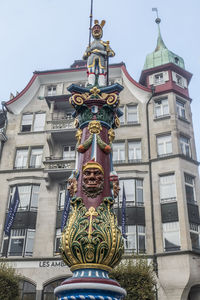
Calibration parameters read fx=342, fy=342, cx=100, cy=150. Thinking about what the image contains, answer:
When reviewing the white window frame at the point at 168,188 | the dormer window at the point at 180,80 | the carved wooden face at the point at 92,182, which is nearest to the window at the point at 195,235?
the white window frame at the point at 168,188

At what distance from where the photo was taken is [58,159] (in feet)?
87.7

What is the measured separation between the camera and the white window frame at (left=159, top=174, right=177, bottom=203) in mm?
23112

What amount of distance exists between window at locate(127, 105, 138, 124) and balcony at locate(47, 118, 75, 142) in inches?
185

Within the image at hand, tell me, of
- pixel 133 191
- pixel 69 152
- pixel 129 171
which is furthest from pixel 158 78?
pixel 133 191

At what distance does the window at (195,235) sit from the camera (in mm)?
21656

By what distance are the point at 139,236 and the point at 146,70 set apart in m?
14.4

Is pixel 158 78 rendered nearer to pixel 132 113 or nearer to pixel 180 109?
pixel 180 109

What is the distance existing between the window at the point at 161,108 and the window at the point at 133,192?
5898mm

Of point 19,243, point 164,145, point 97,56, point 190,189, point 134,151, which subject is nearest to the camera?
point 97,56

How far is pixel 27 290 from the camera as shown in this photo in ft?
72.6

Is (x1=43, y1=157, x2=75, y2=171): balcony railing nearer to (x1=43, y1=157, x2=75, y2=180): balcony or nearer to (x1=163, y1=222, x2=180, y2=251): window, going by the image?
(x1=43, y1=157, x2=75, y2=180): balcony

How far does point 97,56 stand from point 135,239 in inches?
566

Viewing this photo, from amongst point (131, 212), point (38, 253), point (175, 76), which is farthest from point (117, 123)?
point (175, 76)

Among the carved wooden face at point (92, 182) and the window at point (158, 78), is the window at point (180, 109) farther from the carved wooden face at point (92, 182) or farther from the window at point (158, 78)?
the carved wooden face at point (92, 182)
